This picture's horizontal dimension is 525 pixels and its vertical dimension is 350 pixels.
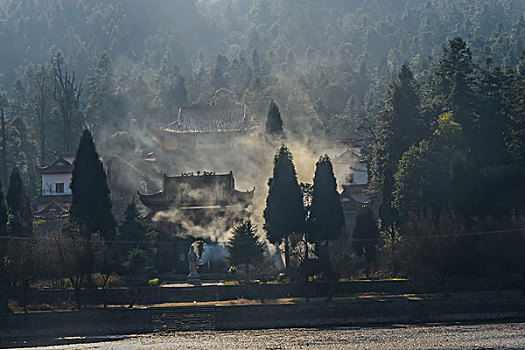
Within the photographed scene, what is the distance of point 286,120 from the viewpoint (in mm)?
106875

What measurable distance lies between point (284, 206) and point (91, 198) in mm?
11124

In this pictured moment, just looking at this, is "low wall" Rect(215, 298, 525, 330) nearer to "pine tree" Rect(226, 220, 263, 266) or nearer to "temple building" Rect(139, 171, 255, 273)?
"pine tree" Rect(226, 220, 263, 266)

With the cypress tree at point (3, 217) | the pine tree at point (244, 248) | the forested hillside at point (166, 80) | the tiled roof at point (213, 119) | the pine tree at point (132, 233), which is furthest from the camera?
the forested hillside at point (166, 80)

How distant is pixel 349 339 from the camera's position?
35.8 metres

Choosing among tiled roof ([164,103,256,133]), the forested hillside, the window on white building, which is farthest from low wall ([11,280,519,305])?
tiled roof ([164,103,256,133])

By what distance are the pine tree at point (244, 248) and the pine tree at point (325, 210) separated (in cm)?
344

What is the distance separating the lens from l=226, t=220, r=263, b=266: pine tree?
45.3 metres

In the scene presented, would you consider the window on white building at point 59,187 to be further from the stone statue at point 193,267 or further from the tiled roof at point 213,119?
the stone statue at point 193,267

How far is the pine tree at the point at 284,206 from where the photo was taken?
4438cm

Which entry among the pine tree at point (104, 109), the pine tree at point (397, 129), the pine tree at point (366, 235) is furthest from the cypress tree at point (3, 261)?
the pine tree at point (104, 109)

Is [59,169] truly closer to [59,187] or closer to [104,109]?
→ [59,187]

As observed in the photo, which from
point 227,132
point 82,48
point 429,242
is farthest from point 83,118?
point 82,48

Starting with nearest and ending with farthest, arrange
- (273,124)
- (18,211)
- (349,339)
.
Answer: (349,339) < (18,211) < (273,124)

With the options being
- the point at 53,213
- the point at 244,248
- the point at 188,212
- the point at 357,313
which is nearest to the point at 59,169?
the point at 53,213
